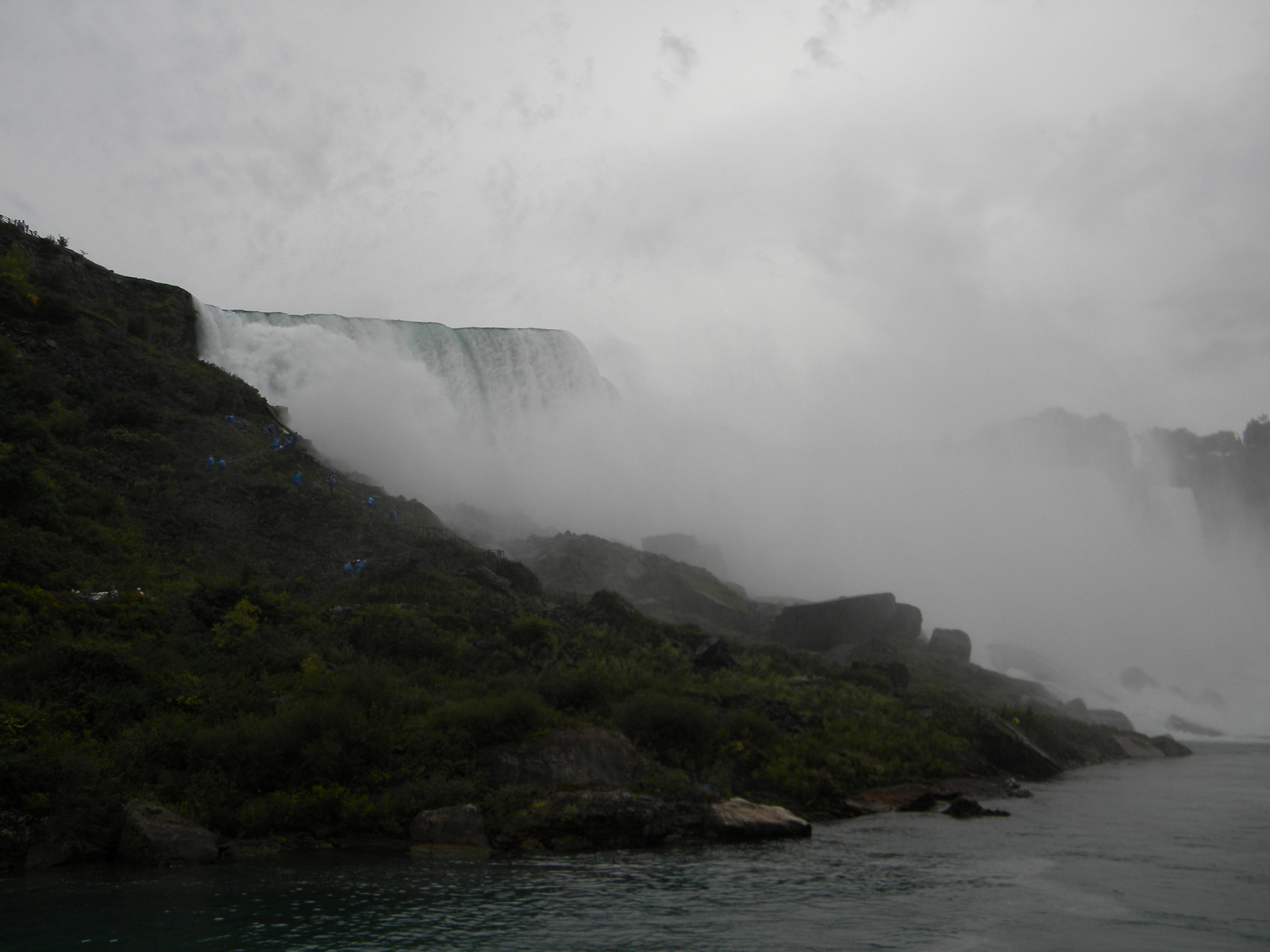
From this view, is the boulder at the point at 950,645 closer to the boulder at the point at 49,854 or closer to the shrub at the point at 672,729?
the shrub at the point at 672,729

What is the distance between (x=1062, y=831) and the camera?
59.2ft

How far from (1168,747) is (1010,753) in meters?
16.7

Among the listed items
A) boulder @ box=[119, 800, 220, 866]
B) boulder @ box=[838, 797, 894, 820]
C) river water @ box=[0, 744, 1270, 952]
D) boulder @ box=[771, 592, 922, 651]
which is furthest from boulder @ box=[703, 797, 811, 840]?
boulder @ box=[771, 592, 922, 651]

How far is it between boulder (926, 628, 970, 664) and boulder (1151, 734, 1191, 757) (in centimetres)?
1210

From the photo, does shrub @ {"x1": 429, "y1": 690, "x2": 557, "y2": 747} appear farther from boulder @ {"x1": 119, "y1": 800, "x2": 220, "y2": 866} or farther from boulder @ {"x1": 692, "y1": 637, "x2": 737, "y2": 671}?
boulder @ {"x1": 692, "y1": 637, "x2": 737, "y2": 671}

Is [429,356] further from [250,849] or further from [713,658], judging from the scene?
[250,849]

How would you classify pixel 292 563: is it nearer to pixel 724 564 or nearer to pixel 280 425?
pixel 280 425

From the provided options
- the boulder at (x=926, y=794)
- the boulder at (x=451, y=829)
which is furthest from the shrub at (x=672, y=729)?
the boulder at (x=451, y=829)

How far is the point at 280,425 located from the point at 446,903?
39832 mm

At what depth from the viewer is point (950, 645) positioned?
53031 millimetres

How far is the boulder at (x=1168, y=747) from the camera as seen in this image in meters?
38.6

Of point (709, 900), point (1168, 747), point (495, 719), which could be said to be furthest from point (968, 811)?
point (1168, 747)

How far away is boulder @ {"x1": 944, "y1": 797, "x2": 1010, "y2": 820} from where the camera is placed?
20.2m

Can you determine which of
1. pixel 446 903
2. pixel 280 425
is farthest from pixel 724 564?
pixel 446 903
